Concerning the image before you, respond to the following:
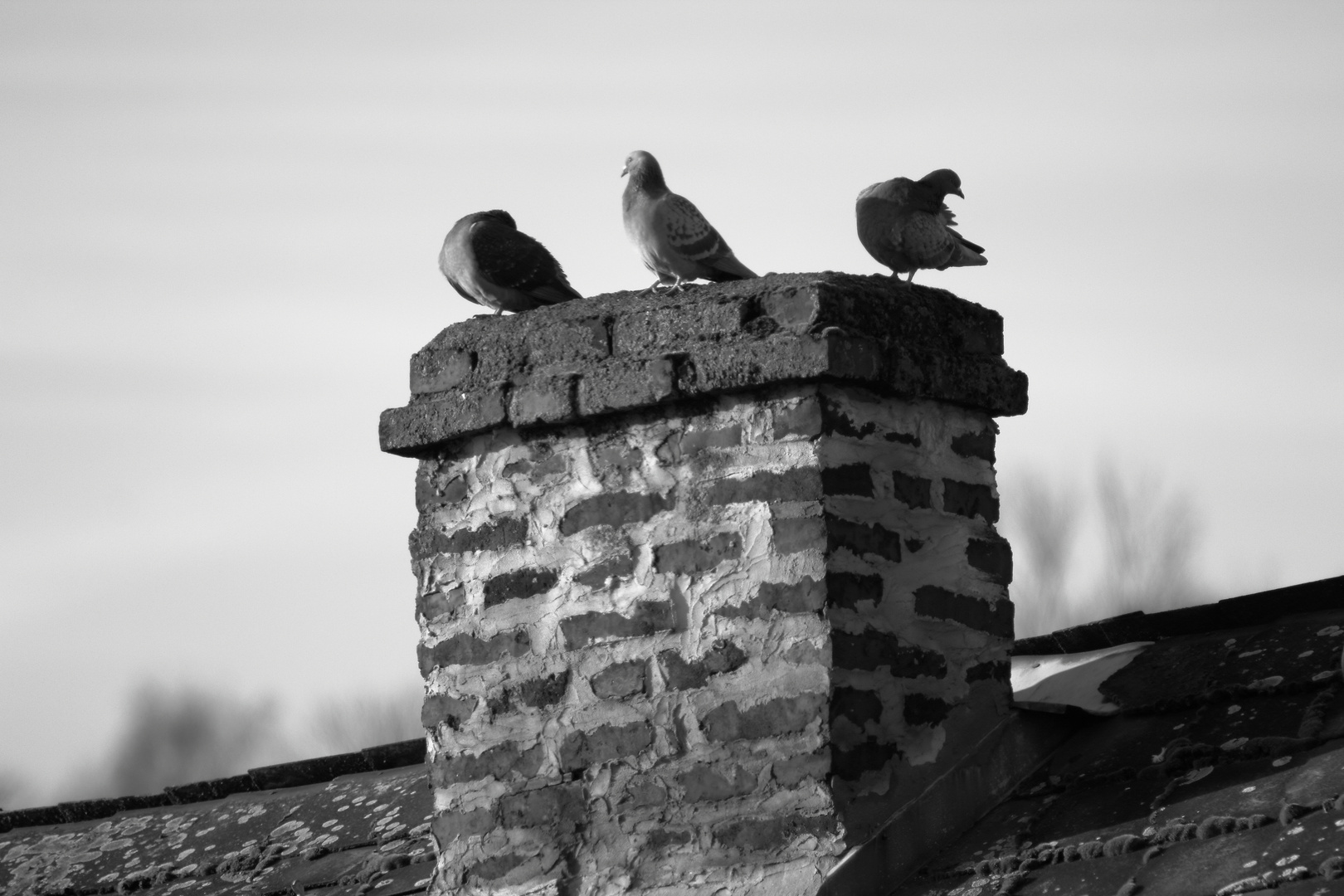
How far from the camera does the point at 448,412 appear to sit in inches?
169

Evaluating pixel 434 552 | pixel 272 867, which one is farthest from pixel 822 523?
pixel 272 867

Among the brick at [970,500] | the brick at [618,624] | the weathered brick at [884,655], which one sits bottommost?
the weathered brick at [884,655]

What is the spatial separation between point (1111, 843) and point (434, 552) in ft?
5.82

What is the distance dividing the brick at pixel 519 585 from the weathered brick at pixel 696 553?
0.29 metres

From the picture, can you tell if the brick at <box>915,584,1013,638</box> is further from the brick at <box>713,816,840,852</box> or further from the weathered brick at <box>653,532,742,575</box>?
the brick at <box>713,816,840,852</box>

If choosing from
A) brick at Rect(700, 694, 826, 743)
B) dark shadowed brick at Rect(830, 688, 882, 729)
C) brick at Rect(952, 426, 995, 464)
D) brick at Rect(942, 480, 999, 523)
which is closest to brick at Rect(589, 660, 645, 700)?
brick at Rect(700, 694, 826, 743)

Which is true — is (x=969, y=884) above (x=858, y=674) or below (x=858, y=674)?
below

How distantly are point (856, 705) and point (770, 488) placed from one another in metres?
0.53

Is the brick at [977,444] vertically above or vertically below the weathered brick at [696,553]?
above

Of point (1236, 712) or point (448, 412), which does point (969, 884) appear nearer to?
point (1236, 712)

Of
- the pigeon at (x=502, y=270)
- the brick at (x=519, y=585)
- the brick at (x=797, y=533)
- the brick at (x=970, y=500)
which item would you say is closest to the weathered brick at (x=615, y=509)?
the brick at (x=519, y=585)

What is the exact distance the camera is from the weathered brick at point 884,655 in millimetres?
3795

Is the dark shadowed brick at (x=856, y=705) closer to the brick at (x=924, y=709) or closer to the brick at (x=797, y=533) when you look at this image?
the brick at (x=924, y=709)

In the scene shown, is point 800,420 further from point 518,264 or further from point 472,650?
point 518,264
